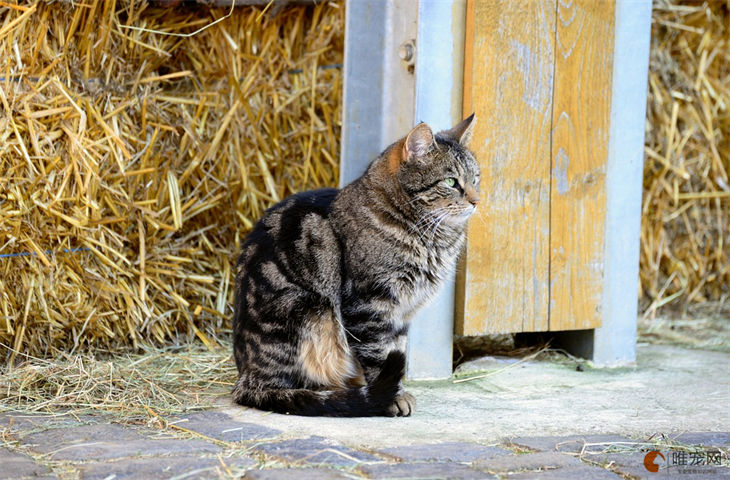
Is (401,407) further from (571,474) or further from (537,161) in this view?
(537,161)

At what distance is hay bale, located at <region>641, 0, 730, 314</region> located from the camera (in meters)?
5.15

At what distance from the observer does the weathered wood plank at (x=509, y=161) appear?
3.64 metres

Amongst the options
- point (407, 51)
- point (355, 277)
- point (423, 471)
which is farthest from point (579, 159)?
point (423, 471)

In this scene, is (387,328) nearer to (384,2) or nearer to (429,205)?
(429,205)

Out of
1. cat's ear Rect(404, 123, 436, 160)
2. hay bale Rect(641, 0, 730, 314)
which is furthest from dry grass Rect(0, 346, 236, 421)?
hay bale Rect(641, 0, 730, 314)

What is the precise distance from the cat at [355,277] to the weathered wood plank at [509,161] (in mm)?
339

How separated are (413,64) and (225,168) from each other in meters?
1.23

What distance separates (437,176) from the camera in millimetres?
3252

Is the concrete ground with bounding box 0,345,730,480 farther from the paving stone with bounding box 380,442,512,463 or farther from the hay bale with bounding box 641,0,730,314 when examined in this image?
the hay bale with bounding box 641,0,730,314

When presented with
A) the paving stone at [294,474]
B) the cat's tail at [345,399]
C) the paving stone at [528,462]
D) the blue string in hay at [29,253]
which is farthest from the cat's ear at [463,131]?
the blue string in hay at [29,253]

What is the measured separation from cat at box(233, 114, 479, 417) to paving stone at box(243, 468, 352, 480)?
74 centimetres

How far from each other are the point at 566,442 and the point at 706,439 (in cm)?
48

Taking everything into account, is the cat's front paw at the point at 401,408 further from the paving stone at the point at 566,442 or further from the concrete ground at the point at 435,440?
the paving stone at the point at 566,442

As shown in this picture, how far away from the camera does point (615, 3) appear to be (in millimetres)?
3920
